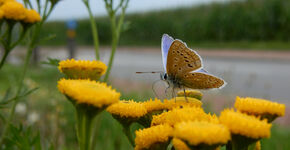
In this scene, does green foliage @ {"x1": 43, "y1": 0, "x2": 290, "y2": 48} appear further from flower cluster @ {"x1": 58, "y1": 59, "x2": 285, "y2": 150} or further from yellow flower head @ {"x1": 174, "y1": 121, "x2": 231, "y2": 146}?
yellow flower head @ {"x1": 174, "y1": 121, "x2": 231, "y2": 146}

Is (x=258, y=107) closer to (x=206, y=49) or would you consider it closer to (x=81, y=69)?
(x=81, y=69)

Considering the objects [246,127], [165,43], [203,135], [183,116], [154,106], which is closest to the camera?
[203,135]

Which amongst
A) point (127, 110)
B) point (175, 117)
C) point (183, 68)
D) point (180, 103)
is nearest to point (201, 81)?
point (183, 68)

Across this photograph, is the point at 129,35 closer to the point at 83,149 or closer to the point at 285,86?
the point at 285,86

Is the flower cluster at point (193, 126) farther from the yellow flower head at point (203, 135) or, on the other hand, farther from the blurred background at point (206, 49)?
the blurred background at point (206, 49)

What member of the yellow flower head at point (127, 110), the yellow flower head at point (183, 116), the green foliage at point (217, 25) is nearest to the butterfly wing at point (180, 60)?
the yellow flower head at point (127, 110)
